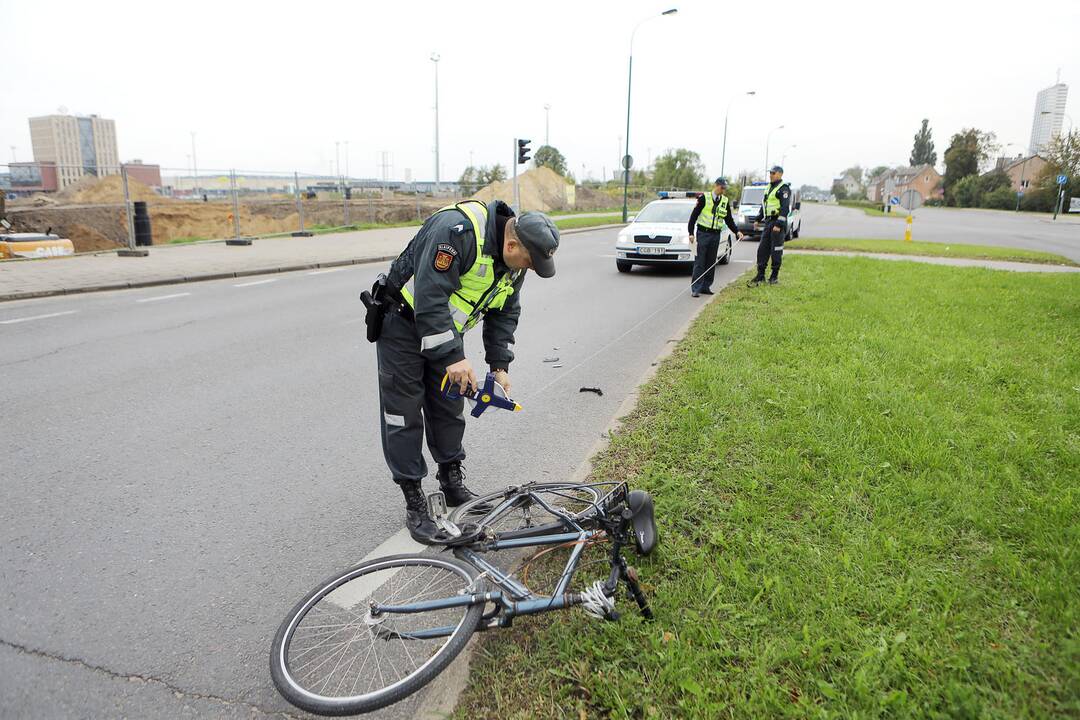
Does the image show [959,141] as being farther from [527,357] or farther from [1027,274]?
[527,357]

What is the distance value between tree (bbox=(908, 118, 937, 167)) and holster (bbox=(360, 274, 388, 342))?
527ft

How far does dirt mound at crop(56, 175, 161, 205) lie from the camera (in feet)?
62.0

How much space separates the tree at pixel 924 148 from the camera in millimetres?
138000

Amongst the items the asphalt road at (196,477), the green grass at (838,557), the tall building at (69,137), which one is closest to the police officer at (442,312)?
the asphalt road at (196,477)

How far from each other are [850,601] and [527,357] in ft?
15.4

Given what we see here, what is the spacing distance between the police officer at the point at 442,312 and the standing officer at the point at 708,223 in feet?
27.1

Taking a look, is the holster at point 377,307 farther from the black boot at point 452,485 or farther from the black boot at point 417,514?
the black boot at point 452,485

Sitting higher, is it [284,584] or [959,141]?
→ [959,141]

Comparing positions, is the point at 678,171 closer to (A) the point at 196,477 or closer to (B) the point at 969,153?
(B) the point at 969,153

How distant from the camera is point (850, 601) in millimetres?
2611

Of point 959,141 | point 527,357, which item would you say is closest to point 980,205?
point 959,141

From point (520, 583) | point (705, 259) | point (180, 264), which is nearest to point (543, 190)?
point (180, 264)

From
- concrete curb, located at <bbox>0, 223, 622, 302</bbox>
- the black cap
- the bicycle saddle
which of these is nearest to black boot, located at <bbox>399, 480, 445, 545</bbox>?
the bicycle saddle

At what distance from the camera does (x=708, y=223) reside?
1123 cm
